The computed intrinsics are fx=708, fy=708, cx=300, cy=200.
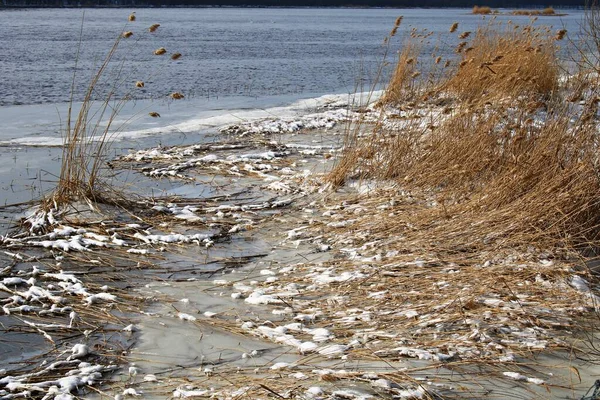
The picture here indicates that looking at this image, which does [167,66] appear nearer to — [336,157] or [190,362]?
[336,157]

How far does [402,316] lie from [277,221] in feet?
6.53

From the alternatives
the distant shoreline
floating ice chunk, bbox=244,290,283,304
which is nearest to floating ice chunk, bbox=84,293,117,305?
floating ice chunk, bbox=244,290,283,304

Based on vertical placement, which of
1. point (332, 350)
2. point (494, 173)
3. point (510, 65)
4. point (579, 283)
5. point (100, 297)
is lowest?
point (100, 297)

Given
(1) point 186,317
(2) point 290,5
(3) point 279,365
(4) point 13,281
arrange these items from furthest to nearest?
(2) point 290,5 → (4) point 13,281 → (1) point 186,317 → (3) point 279,365

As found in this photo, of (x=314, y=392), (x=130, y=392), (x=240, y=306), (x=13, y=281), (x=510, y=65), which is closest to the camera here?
→ (x=314, y=392)

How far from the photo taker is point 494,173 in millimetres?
5180

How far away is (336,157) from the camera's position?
22.4 ft

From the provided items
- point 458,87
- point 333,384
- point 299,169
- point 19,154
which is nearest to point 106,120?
point 19,154

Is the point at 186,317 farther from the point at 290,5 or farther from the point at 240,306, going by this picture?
the point at 290,5

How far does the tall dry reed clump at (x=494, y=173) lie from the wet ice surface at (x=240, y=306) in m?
0.36

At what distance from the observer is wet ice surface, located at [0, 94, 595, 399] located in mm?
2967

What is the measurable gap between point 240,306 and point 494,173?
2.32 meters

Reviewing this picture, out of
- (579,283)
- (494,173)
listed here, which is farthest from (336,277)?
(494,173)

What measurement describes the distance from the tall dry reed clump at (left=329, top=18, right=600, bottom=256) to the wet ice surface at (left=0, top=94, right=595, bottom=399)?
358 millimetres
